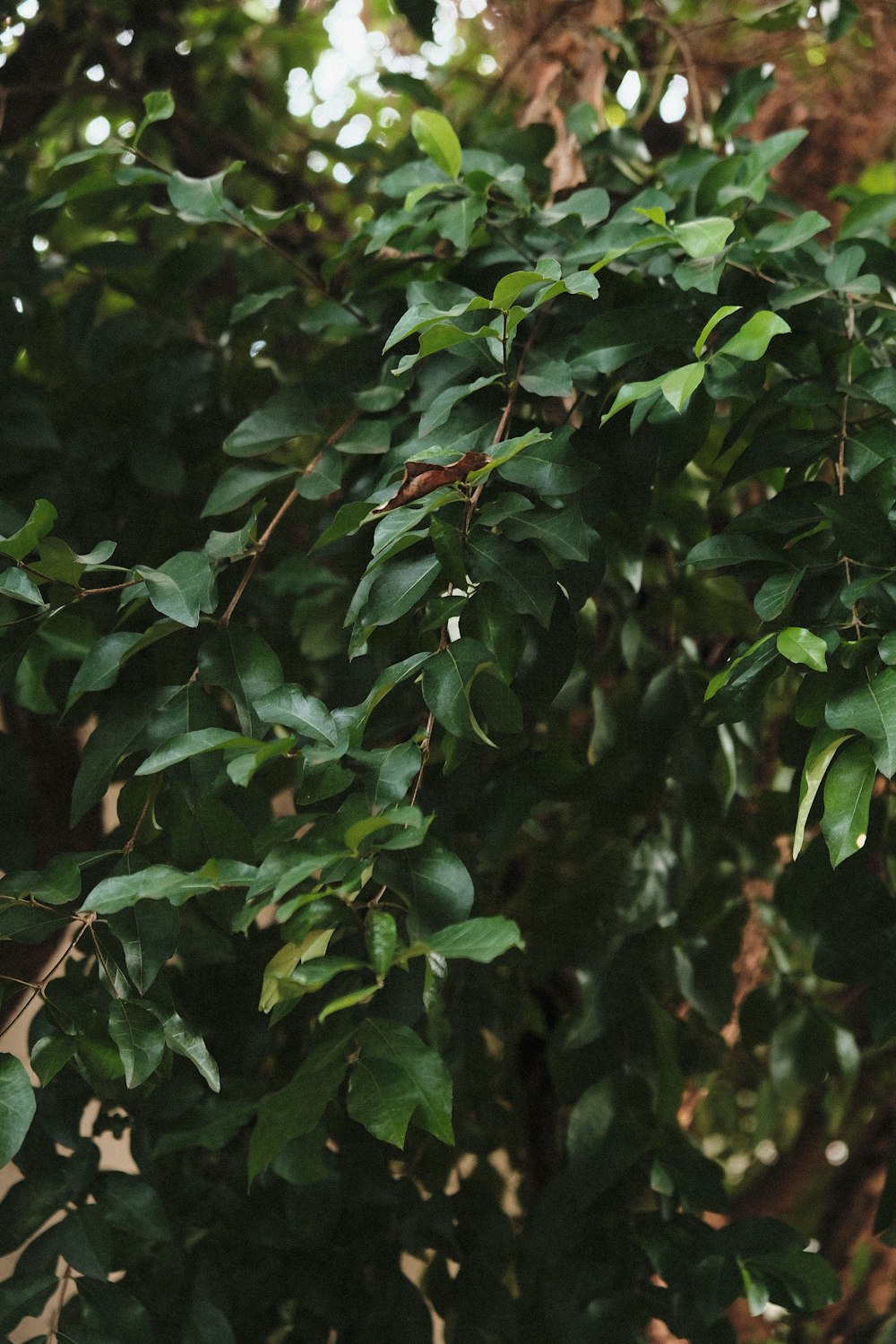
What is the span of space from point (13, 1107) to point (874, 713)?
0.40 meters

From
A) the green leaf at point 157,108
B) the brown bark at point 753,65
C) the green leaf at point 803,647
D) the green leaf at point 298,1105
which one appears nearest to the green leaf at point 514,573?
the green leaf at point 803,647

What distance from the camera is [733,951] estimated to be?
0.94m

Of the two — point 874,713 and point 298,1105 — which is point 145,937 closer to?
point 298,1105

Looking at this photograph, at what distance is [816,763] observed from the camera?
54 cm

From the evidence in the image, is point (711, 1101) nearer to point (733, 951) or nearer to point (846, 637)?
point (733, 951)

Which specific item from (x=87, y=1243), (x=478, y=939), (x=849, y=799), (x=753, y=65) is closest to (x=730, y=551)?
(x=849, y=799)

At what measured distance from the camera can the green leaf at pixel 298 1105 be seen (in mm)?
510

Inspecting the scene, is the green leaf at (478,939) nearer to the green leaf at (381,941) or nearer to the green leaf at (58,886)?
the green leaf at (381,941)

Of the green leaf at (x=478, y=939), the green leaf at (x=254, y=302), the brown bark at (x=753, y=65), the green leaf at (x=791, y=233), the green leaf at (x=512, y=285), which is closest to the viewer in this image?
the green leaf at (x=478, y=939)

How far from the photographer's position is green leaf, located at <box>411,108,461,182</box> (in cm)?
72

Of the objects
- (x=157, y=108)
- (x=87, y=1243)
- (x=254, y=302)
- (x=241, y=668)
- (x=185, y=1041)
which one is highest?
(x=157, y=108)

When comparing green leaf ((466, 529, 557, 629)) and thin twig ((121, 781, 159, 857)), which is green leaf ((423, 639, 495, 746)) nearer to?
green leaf ((466, 529, 557, 629))

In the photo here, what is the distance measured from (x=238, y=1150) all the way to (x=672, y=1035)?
311mm

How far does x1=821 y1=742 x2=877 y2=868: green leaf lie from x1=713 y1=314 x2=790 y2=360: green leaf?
183mm
